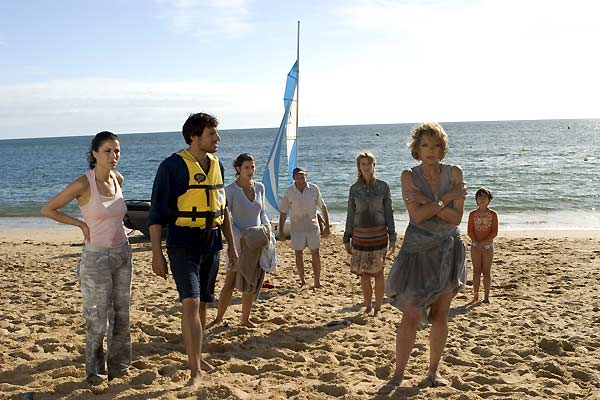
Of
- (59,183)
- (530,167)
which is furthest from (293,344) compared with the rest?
(59,183)

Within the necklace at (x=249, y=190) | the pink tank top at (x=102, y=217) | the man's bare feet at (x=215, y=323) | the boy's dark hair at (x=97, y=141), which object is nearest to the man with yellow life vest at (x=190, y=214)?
the pink tank top at (x=102, y=217)

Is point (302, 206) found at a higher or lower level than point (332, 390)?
higher

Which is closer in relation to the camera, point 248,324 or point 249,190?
point 249,190

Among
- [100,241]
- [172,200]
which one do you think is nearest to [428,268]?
[172,200]

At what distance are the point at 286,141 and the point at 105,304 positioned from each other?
8.85 meters

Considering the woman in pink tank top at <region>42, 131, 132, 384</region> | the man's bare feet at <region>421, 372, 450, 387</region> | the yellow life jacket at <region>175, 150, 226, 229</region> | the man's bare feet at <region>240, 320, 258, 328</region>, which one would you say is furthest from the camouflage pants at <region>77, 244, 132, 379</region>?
the man's bare feet at <region>421, 372, 450, 387</region>

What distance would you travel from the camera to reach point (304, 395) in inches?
153

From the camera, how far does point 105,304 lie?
3.88 m

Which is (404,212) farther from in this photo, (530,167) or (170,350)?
(530,167)

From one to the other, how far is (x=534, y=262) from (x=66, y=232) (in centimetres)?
1217

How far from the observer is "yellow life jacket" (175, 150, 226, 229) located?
383 cm

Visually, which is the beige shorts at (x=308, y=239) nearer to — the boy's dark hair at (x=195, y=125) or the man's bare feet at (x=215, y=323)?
the man's bare feet at (x=215, y=323)

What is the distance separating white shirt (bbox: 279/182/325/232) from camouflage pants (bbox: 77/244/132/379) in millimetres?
3320

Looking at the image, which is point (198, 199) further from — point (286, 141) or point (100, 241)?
Answer: point (286, 141)
